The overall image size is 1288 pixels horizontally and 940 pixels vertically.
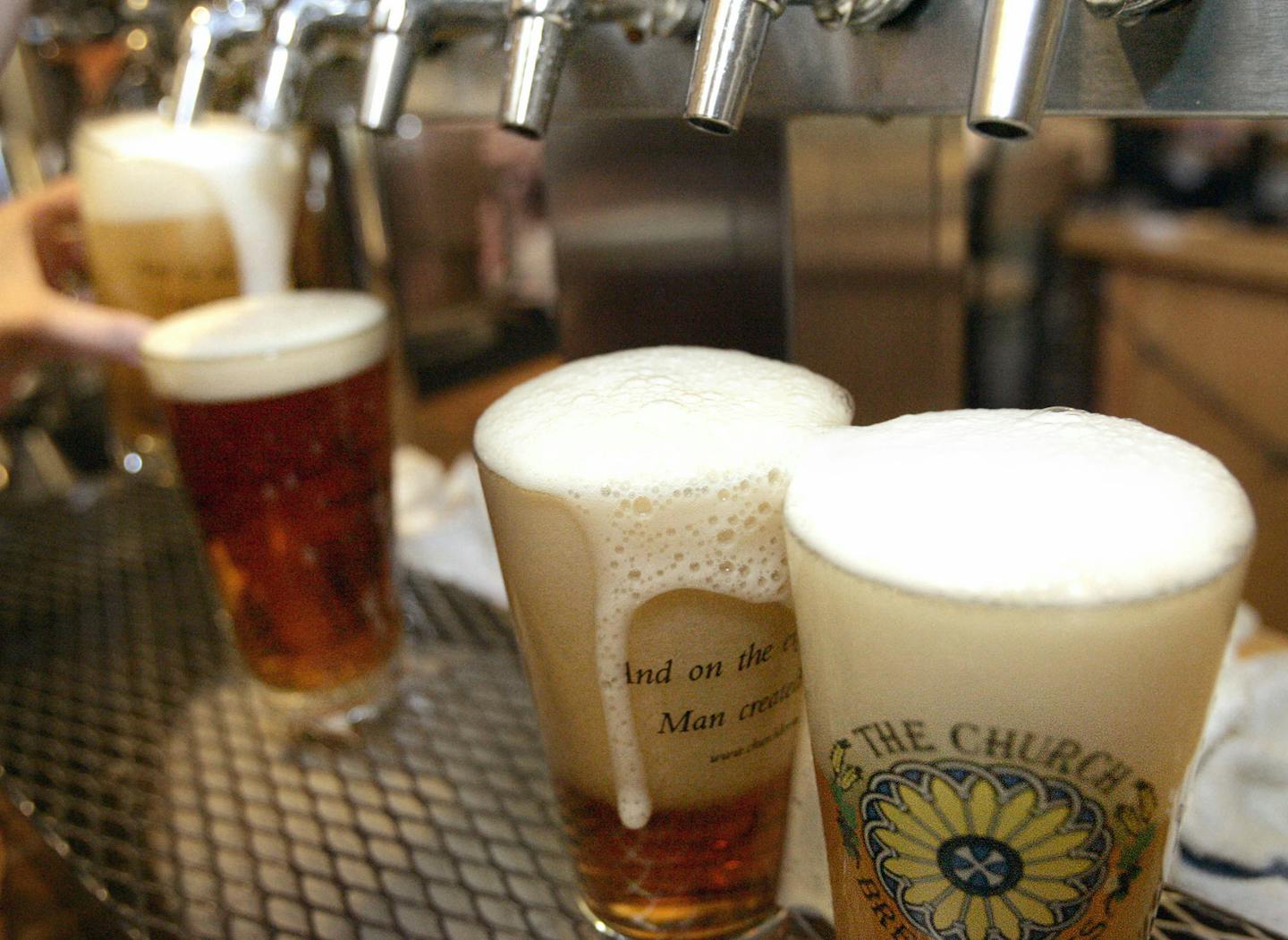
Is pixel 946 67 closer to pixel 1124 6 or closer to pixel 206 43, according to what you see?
pixel 1124 6

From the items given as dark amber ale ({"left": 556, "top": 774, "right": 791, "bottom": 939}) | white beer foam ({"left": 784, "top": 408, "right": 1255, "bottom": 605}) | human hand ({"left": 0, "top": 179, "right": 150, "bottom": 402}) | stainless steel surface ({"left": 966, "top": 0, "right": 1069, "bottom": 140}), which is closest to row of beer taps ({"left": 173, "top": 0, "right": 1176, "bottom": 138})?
stainless steel surface ({"left": 966, "top": 0, "right": 1069, "bottom": 140})

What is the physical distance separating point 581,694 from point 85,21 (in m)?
1.09

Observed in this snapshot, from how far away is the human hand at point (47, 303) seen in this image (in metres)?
0.92

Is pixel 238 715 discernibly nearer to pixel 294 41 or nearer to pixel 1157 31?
pixel 294 41

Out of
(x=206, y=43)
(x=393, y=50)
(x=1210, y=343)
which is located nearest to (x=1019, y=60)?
(x=393, y=50)

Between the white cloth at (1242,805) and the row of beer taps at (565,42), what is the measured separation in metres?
0.36

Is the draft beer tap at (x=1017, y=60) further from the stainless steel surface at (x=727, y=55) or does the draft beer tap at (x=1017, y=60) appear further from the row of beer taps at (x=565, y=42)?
the stainless steel surface at (x=727, y=55)

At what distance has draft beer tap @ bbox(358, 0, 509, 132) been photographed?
24.4 inches

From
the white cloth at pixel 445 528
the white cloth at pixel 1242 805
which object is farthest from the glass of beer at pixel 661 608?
the white cloth at pixel 445 528

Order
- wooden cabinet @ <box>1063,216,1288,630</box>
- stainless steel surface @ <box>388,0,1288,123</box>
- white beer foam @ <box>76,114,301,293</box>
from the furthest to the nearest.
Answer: wooden cabinet @ <box>1063,216,1288,630</box> < white beer foam @ <box>76,114,301,293</box> < stainless steel surface @ <box>388,0,1288,123</box>

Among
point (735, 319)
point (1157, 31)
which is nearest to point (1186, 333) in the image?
point (735, 319)

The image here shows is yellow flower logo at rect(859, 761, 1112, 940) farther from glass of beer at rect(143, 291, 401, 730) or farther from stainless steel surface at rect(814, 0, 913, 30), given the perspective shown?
glass of beer at rect(143, 291, 401, 730)

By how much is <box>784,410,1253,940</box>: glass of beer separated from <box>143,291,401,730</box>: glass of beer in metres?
0.46

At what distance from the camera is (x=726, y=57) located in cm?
47
